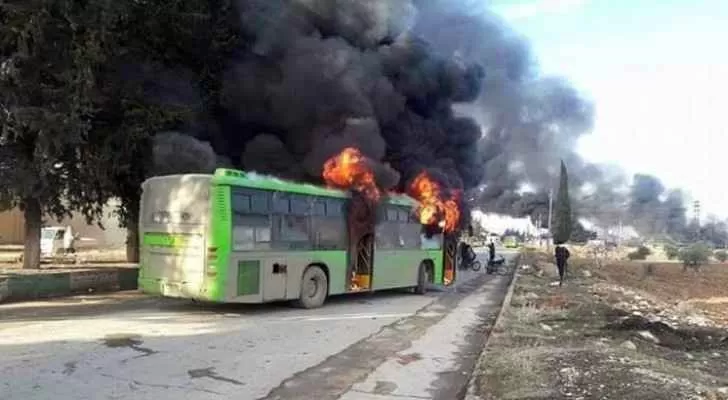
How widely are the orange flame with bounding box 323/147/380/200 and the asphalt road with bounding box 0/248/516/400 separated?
9.11ft

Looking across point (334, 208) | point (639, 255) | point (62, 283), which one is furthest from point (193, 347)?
point (639, 255)

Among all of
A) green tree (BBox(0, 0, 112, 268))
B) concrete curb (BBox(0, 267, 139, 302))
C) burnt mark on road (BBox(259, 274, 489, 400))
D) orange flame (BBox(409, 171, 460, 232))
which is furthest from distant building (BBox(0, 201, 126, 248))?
burnt mark on road (BBox(259, 274, 489, 400))

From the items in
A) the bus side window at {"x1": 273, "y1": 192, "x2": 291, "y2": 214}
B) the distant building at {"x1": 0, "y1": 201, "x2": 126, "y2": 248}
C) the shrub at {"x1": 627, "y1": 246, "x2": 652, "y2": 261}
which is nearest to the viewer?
the bus side window at {"x1": 273, "y1": 192, "x2": 291, "y2": 214}

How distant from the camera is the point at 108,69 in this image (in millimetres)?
18453

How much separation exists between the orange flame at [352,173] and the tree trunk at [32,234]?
7.82m

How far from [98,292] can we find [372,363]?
10499 mm

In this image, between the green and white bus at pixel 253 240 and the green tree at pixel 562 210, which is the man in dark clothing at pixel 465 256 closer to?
the green and white bus at pixel 253 240

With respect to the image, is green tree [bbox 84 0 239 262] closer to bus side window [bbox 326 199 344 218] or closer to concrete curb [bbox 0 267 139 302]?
concrete curb [bbox 0 267 139 302]

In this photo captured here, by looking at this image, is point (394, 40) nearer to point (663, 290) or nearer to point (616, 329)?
point (616, 329)

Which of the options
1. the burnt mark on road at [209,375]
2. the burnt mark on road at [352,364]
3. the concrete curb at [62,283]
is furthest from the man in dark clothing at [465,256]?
the burnt mark on road at [209,375]

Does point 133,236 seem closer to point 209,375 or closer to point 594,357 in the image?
point 209,375

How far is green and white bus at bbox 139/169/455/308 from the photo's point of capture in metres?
13.7

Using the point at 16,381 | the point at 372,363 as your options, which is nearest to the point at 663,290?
the point at 372,363

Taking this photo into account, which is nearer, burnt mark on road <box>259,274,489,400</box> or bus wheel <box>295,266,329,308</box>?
burnt mark on road <box>259,274,489,400</box>
